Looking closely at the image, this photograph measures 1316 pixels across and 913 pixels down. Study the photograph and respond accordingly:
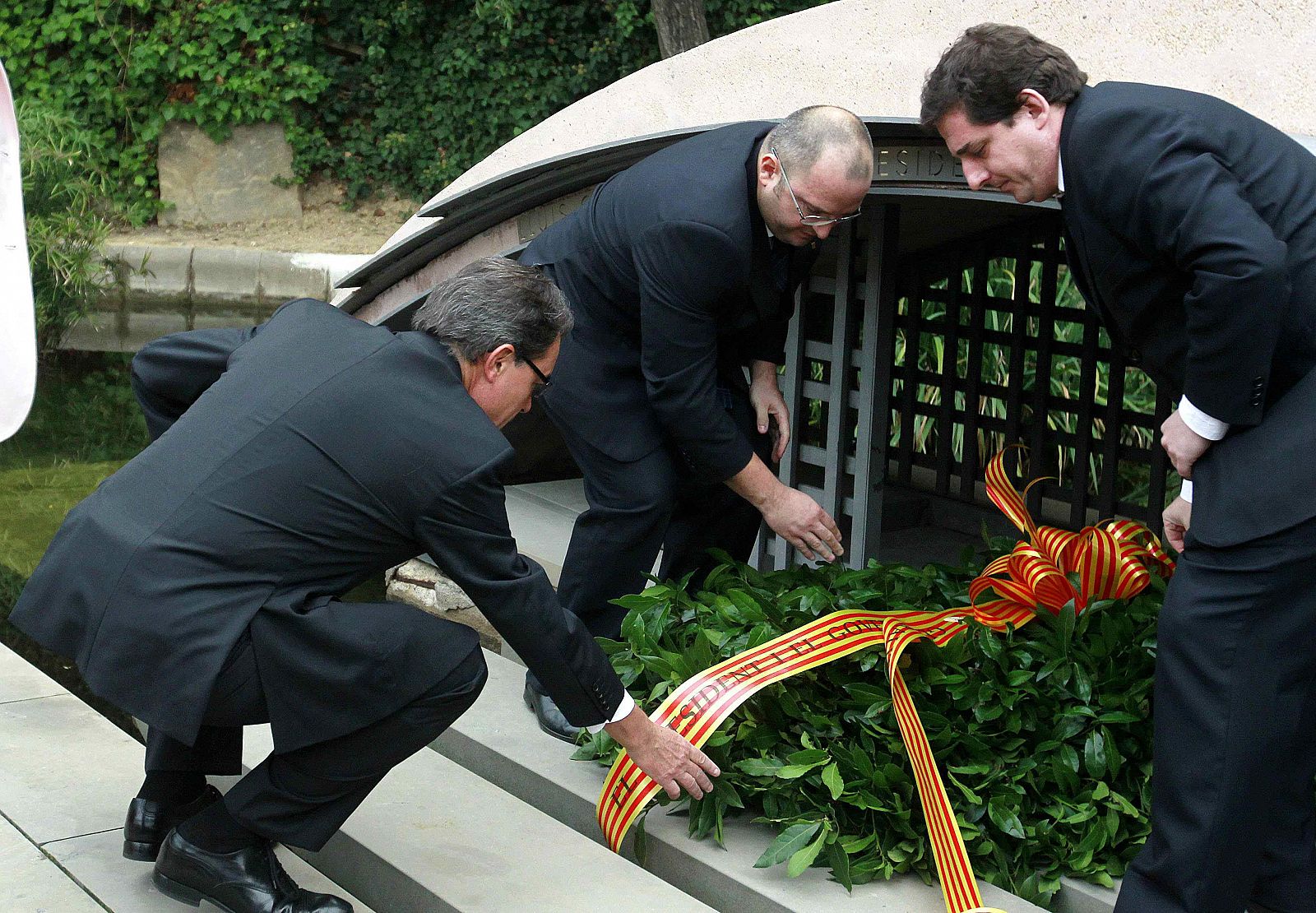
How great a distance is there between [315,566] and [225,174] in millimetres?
11267

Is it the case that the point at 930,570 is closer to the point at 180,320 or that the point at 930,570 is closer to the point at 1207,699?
the point at 1207,699

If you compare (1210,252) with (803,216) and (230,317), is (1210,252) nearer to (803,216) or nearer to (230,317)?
(803,216)

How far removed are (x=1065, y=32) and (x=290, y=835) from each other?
283 centimetres

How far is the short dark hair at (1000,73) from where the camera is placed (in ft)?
7.91

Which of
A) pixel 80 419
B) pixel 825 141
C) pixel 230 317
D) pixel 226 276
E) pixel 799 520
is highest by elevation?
pixel 825 141

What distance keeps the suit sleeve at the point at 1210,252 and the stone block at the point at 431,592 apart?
295 cm

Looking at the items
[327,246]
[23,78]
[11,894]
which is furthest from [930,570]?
[23,78]

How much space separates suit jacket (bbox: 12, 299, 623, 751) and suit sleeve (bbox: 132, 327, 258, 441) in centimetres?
31

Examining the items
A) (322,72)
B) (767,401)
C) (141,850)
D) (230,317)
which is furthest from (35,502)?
(322,72)

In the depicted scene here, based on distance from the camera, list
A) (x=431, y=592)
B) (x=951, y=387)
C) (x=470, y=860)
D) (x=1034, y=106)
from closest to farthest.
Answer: (x=1034, y=106)
(x=470, y=860)
(x=431, y=592)
(x=951, y=387)

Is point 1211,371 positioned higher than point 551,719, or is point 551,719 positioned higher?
point 1211,371

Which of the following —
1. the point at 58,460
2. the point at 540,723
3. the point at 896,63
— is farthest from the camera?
the point at 58,460

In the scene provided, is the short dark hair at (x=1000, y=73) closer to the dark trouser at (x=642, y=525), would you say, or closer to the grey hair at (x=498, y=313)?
the grey hair at (x=498, y=313)

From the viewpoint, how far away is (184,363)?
2.84 meters
